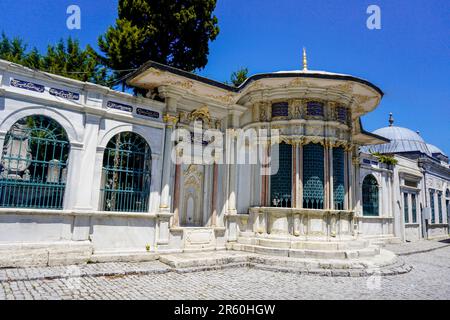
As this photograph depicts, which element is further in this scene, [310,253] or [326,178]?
[326,178]

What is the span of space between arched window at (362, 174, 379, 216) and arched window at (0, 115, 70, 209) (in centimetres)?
1380

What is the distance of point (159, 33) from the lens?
13.9 m

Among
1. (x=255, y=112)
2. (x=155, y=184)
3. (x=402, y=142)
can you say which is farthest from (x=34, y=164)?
(x=402, y=142)

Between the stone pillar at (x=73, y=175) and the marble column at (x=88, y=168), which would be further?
the marble column at (x=88, y=168)

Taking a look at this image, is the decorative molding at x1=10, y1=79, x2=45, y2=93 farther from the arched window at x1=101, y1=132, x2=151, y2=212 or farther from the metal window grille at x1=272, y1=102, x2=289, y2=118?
the metal window grille at x1=272, y1=102, x2=289, y2=118

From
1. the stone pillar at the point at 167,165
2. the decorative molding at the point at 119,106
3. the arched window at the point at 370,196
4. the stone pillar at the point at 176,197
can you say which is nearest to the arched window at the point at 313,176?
the stone pillar at the point at 176,197

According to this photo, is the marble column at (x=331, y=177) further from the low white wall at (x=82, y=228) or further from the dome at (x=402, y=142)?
the dome at (x=402, y=142)

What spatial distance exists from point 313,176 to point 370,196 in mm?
7702

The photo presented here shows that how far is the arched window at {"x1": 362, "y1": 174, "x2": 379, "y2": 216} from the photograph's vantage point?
16266mm

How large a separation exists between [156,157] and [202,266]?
3.46 metres

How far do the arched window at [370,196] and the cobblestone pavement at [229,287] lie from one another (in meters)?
8.00

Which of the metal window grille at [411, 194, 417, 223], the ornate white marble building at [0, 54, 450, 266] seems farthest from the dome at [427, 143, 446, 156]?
the ornate white marble building at [0, 54, 450, 266]

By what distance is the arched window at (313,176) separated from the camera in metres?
10.4

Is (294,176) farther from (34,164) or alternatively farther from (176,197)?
(34,164)
